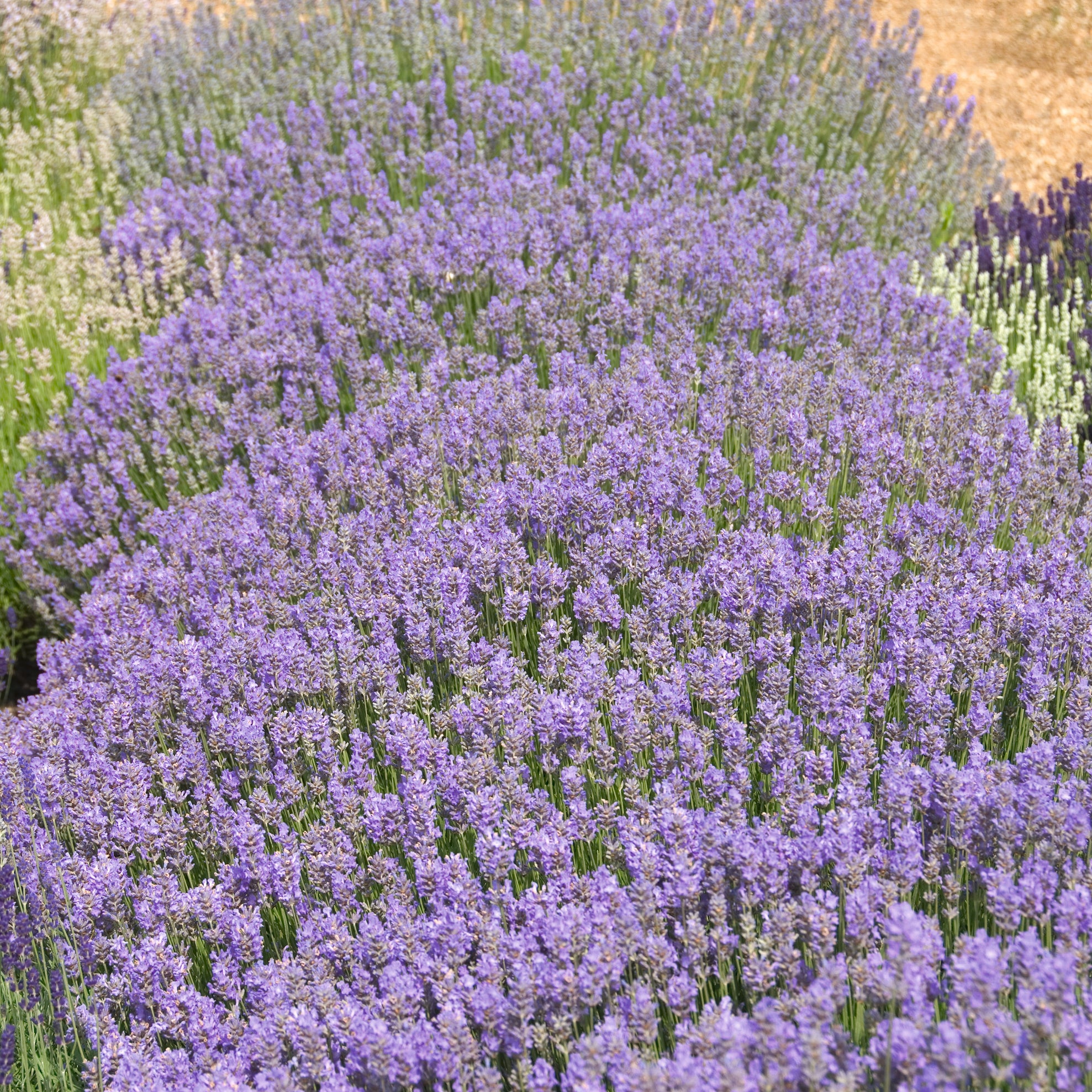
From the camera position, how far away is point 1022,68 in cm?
940

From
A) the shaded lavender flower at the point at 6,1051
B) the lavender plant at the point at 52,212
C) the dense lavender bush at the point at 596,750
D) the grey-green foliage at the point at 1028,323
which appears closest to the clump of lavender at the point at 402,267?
the lavender plant at the point at 52,212

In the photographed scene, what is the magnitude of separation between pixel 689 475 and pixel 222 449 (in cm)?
207

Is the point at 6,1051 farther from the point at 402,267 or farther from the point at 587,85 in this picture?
the point at 587,85

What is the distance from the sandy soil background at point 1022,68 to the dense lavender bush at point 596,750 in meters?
5.60

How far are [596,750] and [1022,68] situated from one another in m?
9.13

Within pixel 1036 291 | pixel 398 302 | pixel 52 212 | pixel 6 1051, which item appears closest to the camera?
pixel 6 1051

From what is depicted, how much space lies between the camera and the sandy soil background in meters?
8.52

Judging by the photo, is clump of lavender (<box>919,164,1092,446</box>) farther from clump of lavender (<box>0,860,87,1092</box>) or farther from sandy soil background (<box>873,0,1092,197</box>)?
clump of lavender (<box>0,860,87,1092</box>)

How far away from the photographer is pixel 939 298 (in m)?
4.85

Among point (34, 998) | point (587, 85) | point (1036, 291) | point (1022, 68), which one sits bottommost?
point (34, 998)

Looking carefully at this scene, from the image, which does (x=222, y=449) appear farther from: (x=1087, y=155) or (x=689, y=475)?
(x=1087, y=155)

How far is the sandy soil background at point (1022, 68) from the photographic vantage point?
852cm

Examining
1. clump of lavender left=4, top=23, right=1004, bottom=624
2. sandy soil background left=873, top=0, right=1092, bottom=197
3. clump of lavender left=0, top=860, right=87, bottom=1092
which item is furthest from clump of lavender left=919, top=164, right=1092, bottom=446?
clump of lavender left=0, top=860, right=87, bottom=1092

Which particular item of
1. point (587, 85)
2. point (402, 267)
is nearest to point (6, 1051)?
point (402, 267)
